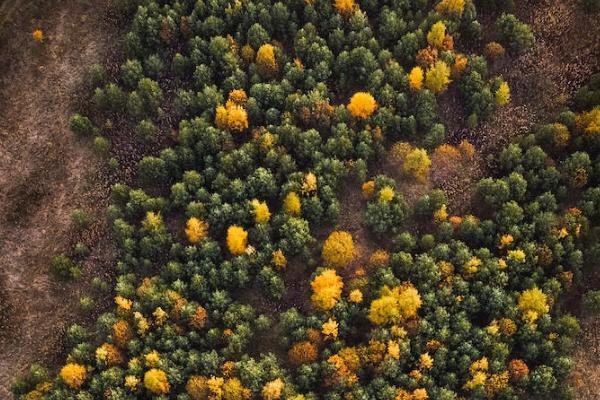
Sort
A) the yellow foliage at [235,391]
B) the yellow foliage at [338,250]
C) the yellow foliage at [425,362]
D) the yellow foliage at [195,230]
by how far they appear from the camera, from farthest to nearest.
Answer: the yellow foliage at [195,230], the yellow foliage at [338,250], the yellow foliage at [235,391], the yellow foliage at [425,362]

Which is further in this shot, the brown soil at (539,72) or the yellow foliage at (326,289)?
the brown soil at (539,72)

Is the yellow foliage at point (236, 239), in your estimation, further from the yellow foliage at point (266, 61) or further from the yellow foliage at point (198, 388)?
the yellow foliage at point (266, 61)

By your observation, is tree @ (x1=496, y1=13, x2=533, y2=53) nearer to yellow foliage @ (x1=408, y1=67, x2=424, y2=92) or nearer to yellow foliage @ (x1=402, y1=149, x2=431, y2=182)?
yellow foliage @ (x1=408, y1=67, x2=424, y2=92)

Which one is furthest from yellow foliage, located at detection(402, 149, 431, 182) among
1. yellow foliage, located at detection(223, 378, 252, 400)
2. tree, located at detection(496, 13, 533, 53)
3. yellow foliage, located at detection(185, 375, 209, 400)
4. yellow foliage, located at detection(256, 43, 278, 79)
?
yellow foliage, located at detection(185, 375, 209, 400)

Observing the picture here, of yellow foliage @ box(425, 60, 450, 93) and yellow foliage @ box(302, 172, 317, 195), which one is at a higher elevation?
yellow foliage @ box(425, 60, 450, 93)

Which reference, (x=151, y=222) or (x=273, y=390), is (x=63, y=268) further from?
(x=273, y=390)

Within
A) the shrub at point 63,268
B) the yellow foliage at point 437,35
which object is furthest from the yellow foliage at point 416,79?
the shrub at point 63,268

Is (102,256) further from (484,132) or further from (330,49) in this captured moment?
(484,132)
